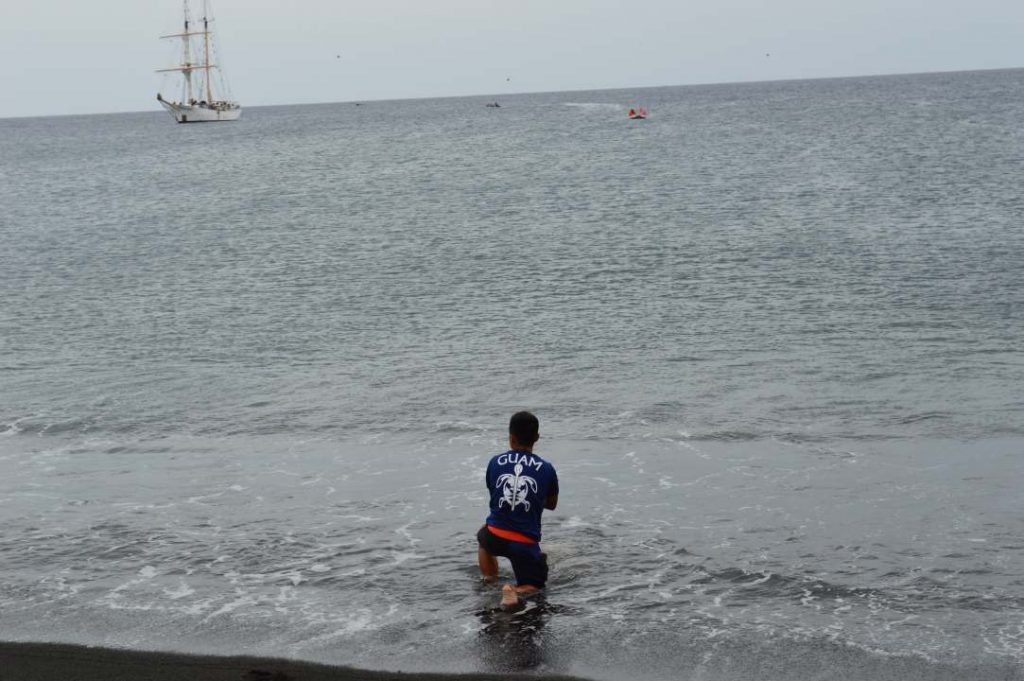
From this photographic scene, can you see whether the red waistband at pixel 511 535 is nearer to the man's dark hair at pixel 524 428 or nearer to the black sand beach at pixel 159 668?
the man's dark hair at pixel 524 428

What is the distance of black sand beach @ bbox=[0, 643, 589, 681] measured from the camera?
26.6 ft

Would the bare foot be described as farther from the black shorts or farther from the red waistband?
the red waistband

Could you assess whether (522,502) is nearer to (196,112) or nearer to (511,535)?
(511,535)

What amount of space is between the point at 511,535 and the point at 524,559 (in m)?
0.23

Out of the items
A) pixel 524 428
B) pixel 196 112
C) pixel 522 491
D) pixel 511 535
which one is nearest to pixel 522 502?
pixel 522 491

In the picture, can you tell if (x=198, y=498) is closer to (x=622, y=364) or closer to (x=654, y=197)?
(x=622, y=364)

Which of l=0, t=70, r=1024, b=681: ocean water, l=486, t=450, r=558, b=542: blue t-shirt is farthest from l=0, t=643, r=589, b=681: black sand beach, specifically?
l=486, t=450, r=558, b=542: blue t-shirt

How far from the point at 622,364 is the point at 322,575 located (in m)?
10.9

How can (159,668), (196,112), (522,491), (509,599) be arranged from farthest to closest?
(196,112) → (522,491) → (509,599) → (159,668)

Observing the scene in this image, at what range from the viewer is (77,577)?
34.3 ft

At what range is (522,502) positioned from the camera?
9633mm

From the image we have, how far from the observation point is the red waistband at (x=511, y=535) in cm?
966

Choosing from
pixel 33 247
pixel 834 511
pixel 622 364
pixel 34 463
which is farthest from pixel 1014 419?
pixel 33 247

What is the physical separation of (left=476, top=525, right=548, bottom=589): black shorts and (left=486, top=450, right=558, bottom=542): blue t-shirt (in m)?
0.12
